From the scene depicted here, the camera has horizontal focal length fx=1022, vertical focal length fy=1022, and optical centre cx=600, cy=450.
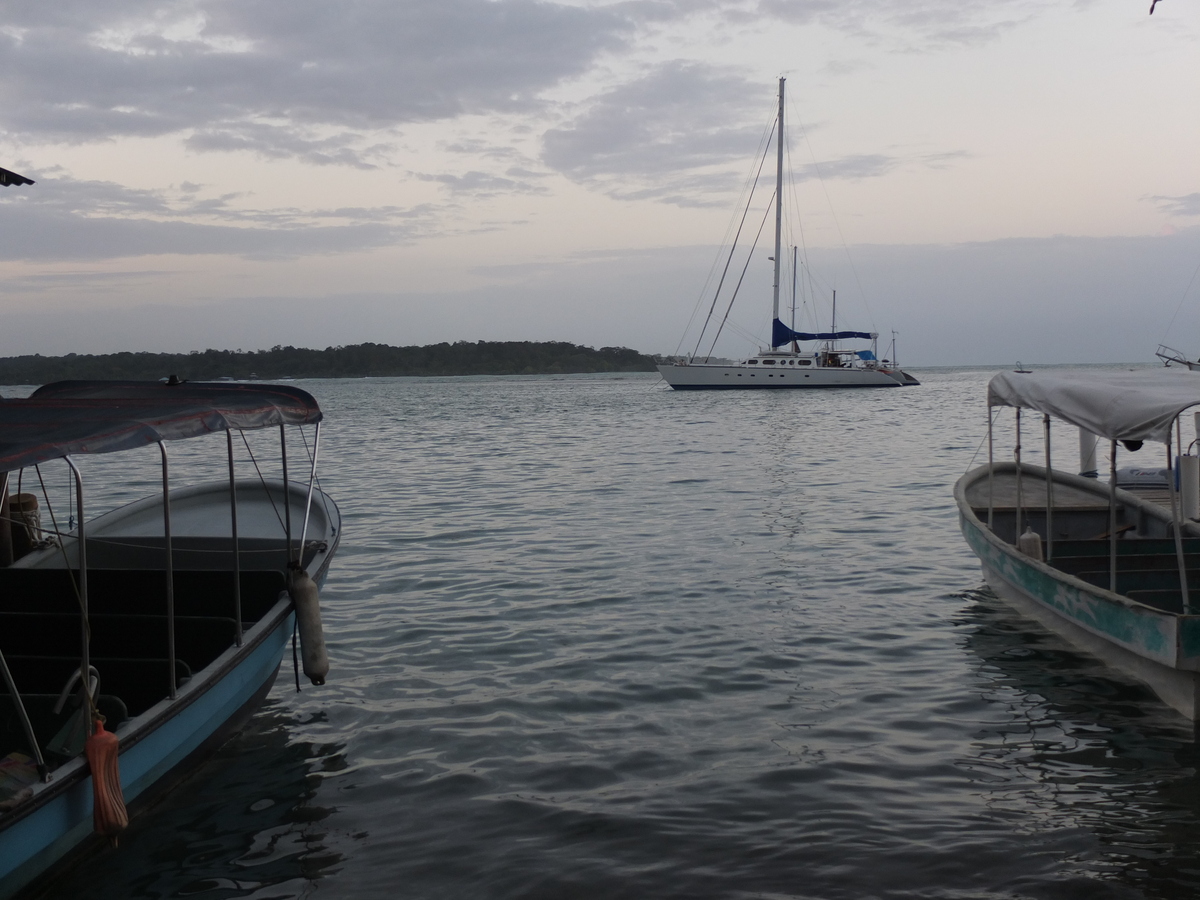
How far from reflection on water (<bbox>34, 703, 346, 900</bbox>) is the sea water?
2cm

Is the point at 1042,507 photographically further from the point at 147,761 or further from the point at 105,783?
the point at 105,783

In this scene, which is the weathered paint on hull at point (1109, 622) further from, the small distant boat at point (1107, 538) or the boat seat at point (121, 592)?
the boat seat at point (121, 592)

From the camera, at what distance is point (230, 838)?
570 cm

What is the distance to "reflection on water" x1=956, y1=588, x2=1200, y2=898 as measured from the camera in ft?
17.1

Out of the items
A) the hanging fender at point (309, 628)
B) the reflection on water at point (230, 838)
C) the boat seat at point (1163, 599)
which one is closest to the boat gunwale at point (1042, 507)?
the boat seat at point (1163, 599)

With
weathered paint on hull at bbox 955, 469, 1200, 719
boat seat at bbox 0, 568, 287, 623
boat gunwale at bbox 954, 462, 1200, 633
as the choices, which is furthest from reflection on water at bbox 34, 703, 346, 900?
boat gunwale at bbox 954, 462, 1200, 633

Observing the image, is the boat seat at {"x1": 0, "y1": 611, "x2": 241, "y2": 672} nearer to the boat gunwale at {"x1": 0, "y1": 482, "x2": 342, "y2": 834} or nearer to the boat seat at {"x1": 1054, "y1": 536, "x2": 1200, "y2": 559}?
the boat gunwale at {"x1": 0, "y1": 482, "x2": 342, "y2": 834}

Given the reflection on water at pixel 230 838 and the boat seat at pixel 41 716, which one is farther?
the boat seat at pixel 41 716

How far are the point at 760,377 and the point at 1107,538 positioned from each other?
188ft

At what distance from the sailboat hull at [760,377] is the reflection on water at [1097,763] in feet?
194

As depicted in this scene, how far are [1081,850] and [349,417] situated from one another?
5065 centimetres

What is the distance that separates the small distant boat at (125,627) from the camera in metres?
4.70

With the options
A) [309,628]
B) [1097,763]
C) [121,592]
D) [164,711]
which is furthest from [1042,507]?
[164,711]

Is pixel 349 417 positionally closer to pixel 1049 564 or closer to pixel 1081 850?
pixel 1049 564
